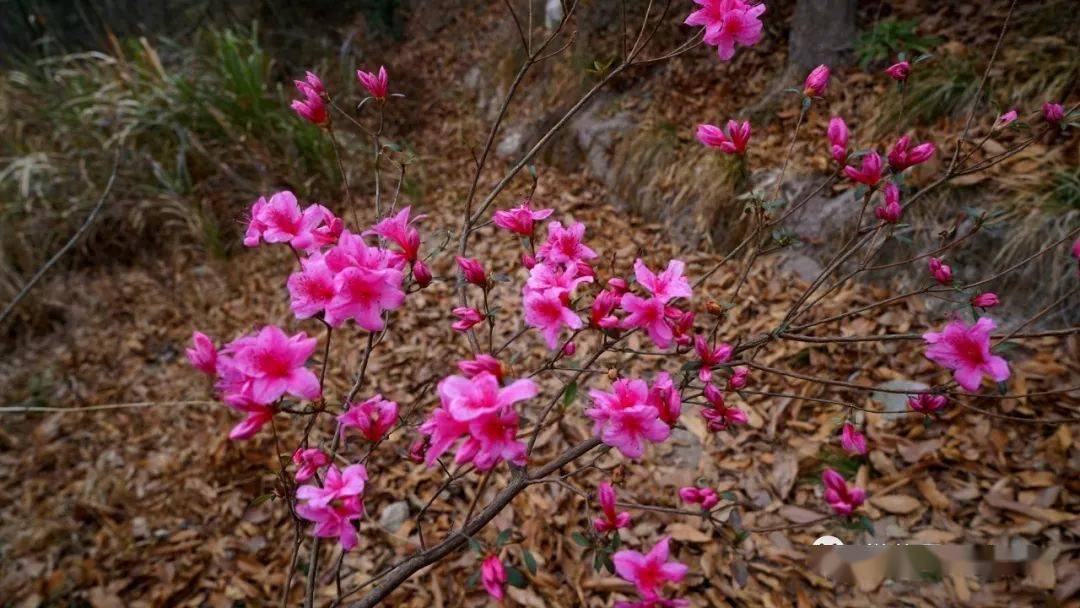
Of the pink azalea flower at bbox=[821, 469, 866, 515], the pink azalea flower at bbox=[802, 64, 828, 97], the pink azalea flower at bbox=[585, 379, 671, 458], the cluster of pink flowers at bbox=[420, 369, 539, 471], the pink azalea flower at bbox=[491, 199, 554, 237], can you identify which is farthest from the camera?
the pink azalea flower at bbox=[802, 64, 828, 97]

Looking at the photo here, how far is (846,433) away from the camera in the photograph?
103cm

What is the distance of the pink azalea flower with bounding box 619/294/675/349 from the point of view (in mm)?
846

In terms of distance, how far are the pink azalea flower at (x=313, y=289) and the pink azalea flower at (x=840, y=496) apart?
0.85m

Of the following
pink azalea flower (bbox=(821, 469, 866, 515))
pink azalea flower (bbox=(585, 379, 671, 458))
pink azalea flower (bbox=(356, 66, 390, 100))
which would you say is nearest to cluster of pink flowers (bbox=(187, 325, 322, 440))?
pink azalea flower (bbox=(585, 379, 671, 458))

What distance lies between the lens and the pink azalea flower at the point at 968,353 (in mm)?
805

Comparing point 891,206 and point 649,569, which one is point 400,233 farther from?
point 891,206

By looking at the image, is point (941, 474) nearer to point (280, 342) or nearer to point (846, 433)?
point (846, 433)

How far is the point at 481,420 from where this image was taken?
0.69 metres

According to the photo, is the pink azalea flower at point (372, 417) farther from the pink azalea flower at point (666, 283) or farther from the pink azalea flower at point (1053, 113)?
the pink azalea flower at point (1053, 113)

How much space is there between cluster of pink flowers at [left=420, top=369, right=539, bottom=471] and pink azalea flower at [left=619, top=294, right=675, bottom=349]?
0.23 m

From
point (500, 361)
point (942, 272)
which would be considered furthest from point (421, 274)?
point (942, 272)

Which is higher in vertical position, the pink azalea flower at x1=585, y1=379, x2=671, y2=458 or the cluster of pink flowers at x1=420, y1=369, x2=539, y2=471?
the cluster of pink flowers at x1=420, y1=369, x2=539, y2=471

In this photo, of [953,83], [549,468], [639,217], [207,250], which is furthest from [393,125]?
[549,468]

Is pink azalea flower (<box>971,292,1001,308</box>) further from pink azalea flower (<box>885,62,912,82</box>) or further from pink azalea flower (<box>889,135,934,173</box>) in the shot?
pink azalea flower (<box>885,62,912,82</box>)
